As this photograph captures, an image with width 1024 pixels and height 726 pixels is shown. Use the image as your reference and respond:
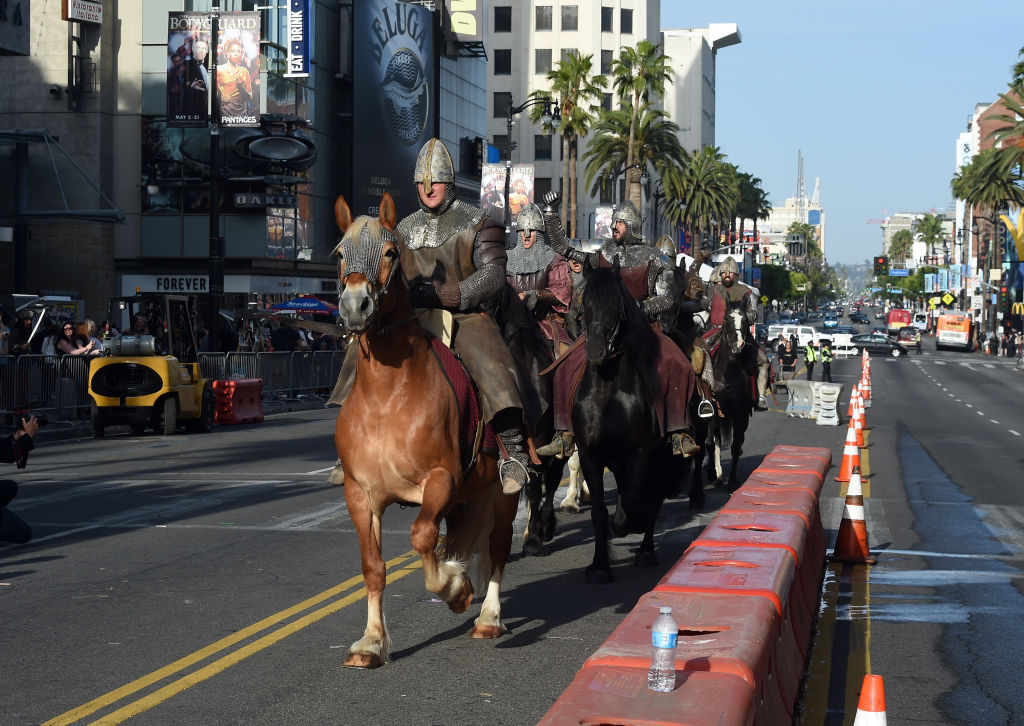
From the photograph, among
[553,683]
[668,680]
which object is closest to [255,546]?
[553,683]

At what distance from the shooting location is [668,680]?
4848 mm

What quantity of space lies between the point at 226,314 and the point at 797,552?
43.5 meters

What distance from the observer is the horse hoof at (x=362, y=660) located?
7453 millimetres

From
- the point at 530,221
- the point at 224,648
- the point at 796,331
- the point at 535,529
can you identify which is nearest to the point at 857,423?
the point at 530,221

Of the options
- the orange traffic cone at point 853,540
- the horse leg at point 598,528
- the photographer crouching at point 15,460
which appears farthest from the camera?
the photographer crouching at point 15,460

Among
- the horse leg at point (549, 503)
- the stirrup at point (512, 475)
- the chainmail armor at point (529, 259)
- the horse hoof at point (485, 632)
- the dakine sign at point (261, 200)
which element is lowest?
the horse hoof at point (485, 632)

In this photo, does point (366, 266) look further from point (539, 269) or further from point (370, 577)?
point (539, 269)

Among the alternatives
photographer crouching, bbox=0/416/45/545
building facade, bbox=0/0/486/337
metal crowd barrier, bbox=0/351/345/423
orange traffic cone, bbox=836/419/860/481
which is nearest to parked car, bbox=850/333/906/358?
building facade, bbox=0/0/486/337

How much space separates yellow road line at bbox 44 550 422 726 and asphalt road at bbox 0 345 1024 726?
2cm

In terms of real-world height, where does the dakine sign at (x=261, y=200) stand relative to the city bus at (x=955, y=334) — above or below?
above

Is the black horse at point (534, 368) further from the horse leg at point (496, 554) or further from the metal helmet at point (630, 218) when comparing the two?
the horse leg at point (496, 554)

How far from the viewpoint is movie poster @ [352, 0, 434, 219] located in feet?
206

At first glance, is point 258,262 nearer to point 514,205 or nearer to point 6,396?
point 514,205

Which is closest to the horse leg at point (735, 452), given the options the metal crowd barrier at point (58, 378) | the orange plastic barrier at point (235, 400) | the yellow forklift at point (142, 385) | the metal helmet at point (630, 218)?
the metal helmet at point (630, 218)
